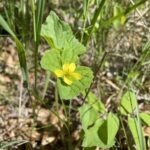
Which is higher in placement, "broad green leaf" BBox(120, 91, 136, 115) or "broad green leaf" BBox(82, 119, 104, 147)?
"broad green leaf" BBox(120, 91, 136, 115)

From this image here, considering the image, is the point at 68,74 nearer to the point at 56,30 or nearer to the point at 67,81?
the point at 67,81

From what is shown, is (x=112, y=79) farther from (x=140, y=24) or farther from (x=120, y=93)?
(x=140, y=24)

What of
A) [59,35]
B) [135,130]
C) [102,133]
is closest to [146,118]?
[135,130]

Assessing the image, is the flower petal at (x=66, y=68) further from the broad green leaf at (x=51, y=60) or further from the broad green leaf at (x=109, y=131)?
the broad green leaf at (x=109, y=131)

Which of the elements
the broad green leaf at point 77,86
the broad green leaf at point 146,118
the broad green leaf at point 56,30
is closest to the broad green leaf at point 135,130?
the broad green leaf at point 146,118

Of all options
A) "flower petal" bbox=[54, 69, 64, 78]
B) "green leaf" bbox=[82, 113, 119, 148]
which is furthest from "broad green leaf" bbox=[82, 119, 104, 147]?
"flower petal" bbox=[54, 69, 64, 78]

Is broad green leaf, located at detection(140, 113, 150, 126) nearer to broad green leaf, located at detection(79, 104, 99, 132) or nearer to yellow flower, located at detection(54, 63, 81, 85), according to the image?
broad green leaf, located at detection(79, 104, 99, 132)
